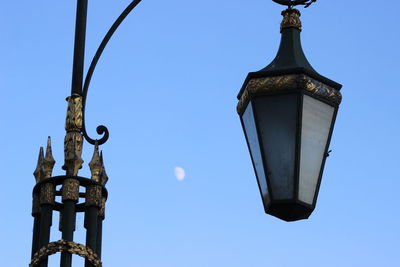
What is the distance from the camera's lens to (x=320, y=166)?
524 centimetres

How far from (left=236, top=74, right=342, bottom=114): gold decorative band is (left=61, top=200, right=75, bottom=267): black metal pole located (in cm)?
160

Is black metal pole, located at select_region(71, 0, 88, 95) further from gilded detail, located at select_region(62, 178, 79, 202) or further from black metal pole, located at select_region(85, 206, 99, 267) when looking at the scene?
black metal pole, located at select_region(85, 206, 99, 267)

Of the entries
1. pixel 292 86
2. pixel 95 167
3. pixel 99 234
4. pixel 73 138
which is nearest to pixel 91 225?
pixel 99 234

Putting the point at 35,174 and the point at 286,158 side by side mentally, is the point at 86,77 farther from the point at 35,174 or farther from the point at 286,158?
the point at 286,158

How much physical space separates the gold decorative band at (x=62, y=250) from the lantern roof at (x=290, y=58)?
5.06 ft

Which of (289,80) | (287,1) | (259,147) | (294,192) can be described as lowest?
(294,192)

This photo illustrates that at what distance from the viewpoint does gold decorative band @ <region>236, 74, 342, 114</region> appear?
5.35 m

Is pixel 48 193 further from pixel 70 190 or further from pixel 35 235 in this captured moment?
pixel 35 235

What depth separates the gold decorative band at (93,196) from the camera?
6.37 m

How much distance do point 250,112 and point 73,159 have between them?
154 cm

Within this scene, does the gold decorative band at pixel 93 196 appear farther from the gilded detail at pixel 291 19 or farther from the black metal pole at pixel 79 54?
the gilded detail at pixel 291 19

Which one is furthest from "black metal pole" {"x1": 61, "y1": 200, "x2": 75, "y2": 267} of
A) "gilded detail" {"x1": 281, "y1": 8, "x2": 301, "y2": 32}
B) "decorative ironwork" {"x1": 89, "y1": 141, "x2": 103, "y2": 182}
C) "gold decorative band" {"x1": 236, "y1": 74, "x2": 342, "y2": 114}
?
"gilded detail" {"x1": 281, "y1": 8, "x2": 301, "y2": 32}

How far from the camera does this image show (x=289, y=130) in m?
5.24

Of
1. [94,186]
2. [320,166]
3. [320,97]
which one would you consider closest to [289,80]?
[320,97]
